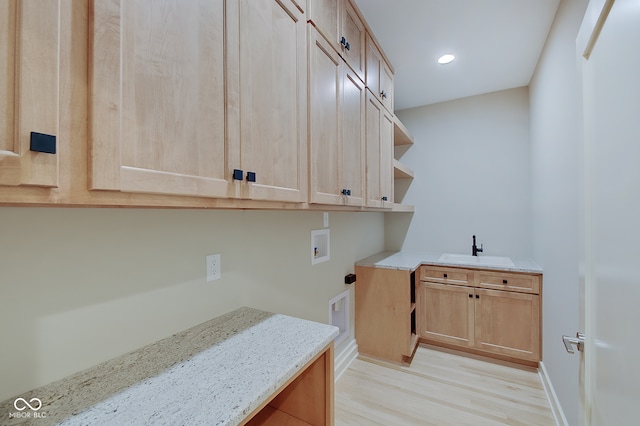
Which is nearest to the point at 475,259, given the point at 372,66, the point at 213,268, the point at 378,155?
the point at 378,155

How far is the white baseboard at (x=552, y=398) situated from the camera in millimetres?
1729

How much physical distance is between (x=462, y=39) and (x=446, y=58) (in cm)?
26

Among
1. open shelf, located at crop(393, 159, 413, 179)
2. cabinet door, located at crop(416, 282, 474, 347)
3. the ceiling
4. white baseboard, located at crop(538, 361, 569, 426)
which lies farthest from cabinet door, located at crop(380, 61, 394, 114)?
white baseboard, located at crop(538, 361, 569, 426)

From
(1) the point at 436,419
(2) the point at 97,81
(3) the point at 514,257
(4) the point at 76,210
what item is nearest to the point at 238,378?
(4) the point at 76,210

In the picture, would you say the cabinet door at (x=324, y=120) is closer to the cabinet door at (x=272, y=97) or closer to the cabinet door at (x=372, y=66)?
the cabinet door at (x=272, y=97)

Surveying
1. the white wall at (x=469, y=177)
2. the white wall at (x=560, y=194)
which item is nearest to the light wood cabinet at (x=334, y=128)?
the white wall at (x=560, y=194)

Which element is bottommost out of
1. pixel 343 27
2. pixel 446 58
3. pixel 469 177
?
pixel 469 177

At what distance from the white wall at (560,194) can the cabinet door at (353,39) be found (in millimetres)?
1140

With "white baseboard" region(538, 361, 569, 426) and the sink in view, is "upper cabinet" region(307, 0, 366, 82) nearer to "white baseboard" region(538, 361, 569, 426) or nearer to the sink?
the sink

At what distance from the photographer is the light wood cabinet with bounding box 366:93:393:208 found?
2.03 metres

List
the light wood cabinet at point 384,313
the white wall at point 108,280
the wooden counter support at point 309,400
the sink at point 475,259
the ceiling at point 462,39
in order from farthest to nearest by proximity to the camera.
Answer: the sink at point 475,259 < the light wood cabinet at point 384,313 < the ceiling at point 462,39 < the wooden counter support at point 309,400 < the white wall at point 108,280

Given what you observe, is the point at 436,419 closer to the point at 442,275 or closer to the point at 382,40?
the point at 442,275

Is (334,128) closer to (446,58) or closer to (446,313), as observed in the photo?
(446,58)

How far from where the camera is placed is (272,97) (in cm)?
106
